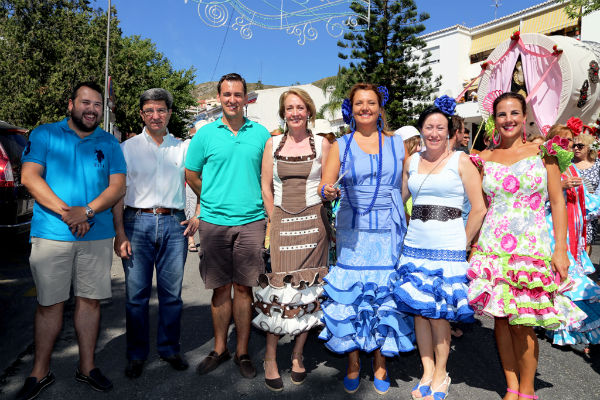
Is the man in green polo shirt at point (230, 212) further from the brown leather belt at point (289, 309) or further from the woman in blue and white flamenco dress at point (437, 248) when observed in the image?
the woman in blue and white flamenco dress at point (437, 248)

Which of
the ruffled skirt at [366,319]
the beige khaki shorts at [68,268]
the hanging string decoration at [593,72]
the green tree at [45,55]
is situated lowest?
the ruffled skirt at [366,319]

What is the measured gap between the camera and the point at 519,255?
287 centimetres

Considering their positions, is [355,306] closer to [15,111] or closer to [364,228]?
[364,228]

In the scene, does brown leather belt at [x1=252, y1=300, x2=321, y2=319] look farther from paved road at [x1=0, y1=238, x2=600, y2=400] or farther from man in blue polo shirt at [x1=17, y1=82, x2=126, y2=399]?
man in blue polo shirt at [x1=17, y1=82, x2=126, y2=399]

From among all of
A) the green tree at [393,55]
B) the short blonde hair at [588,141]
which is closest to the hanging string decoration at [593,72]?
the short blonde hair at [588,141]

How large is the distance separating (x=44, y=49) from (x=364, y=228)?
83.9 feet

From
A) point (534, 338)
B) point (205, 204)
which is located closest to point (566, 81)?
point (534, 338)

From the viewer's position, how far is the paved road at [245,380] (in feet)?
10.0

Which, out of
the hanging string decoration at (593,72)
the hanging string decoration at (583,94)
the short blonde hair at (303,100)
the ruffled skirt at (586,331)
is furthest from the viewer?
the hanging string decoration at (593,72)

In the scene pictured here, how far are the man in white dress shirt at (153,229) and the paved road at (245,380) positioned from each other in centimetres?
24

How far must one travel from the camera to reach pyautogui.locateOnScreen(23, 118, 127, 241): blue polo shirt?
2.90 meters

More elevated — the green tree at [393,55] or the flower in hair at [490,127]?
the green tree at [393,55]

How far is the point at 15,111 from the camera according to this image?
21.4 metres

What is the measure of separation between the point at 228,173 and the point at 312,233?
33.1 inches
